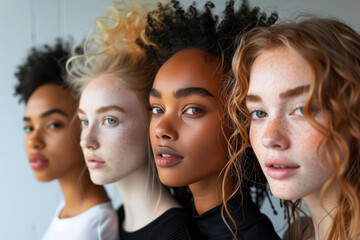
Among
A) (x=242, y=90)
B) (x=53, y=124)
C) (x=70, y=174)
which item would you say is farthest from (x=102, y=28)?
(x=242, y=90)

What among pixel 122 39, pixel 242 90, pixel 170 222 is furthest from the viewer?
pixel 122 39

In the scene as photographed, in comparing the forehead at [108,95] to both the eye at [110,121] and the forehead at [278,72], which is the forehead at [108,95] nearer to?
the eye at [110,121]

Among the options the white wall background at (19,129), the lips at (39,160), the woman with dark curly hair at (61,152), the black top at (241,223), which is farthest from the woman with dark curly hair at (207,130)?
the white wall background at (19,129)

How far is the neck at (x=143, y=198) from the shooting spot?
A: 4.44 feet

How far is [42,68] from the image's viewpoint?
1731 mm

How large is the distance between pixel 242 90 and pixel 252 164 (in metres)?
0.23

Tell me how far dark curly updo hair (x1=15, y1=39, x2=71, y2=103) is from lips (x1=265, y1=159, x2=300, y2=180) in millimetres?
1036

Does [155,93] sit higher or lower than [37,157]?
higher

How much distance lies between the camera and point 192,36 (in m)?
1.21

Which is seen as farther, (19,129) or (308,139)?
(19,129)

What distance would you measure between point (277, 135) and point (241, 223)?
33cm

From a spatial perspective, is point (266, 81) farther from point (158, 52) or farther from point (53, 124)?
point (53, 124)

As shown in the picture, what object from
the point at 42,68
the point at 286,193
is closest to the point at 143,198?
the point at 286,193

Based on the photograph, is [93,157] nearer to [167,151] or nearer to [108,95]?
[108,95]
